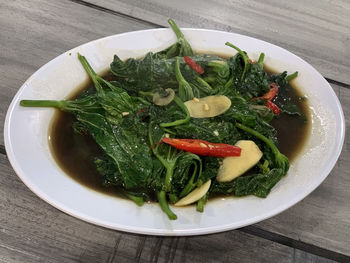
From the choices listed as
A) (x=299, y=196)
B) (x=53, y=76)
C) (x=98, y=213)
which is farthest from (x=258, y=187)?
(x=53, y=76)

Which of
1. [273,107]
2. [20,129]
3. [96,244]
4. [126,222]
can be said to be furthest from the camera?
[273,107]

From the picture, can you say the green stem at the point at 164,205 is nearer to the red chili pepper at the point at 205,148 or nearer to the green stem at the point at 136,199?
the green stem at the point at 136,199

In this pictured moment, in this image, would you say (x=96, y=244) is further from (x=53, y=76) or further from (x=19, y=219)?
(x=53, y=76)

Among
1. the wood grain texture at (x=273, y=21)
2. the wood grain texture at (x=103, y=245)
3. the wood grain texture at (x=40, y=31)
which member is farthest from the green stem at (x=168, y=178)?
the wood grain texture at (x=273, y=21)

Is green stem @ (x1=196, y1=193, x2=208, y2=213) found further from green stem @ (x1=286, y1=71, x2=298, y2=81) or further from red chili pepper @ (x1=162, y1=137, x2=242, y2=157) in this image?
green stem @ (x1=286, y1=71, x2=298, y2=81)

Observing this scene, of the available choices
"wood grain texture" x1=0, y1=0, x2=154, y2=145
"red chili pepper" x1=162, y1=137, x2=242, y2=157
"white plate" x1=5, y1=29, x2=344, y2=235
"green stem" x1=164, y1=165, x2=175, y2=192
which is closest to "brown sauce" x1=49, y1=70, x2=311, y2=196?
"white plate" x1=5, y1=29, x2=344, y2=235

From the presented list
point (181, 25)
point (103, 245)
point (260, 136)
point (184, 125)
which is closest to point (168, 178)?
point (184, 125)

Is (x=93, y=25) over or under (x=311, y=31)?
under
